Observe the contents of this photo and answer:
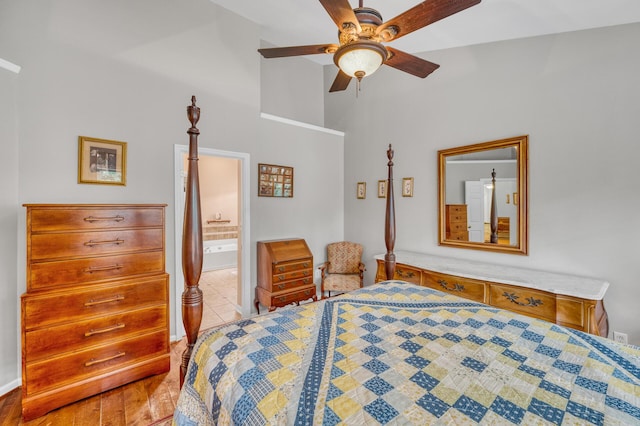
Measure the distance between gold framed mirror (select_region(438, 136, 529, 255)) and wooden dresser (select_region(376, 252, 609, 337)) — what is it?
0.91 feet

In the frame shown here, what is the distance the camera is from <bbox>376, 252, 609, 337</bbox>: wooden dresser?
205 centimetres

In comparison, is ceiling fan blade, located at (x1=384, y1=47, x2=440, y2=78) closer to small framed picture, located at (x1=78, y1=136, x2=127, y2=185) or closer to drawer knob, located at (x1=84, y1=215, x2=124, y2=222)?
drawer knob, located at (x1=84, y1=215, x2=124, y2=222)

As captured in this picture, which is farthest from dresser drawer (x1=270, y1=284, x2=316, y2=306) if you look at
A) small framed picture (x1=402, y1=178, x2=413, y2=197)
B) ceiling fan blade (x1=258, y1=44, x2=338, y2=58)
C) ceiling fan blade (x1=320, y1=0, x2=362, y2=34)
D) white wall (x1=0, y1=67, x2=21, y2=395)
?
ceiling fan blade (x1=320, y1=0, x2=362, y2=34)

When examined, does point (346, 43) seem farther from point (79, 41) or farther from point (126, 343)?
point (126, 343)

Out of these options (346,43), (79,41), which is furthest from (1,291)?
(346,43)

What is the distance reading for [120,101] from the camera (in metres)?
2.71

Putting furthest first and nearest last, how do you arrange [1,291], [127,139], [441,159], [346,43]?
1. [441,159]
2. [127,139]
3. [1,291]
4. [346,43]

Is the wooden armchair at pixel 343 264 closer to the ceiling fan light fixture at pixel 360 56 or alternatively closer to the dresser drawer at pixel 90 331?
the dresser drawer at pixel 90 331

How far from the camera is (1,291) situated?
84.9 inches

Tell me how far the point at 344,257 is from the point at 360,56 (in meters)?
3.05

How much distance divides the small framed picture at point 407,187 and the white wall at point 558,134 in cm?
7

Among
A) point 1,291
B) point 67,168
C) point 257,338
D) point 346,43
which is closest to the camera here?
point 257,338

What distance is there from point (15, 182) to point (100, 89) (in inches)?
41.5

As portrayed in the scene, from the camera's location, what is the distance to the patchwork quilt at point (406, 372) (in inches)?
35.3
